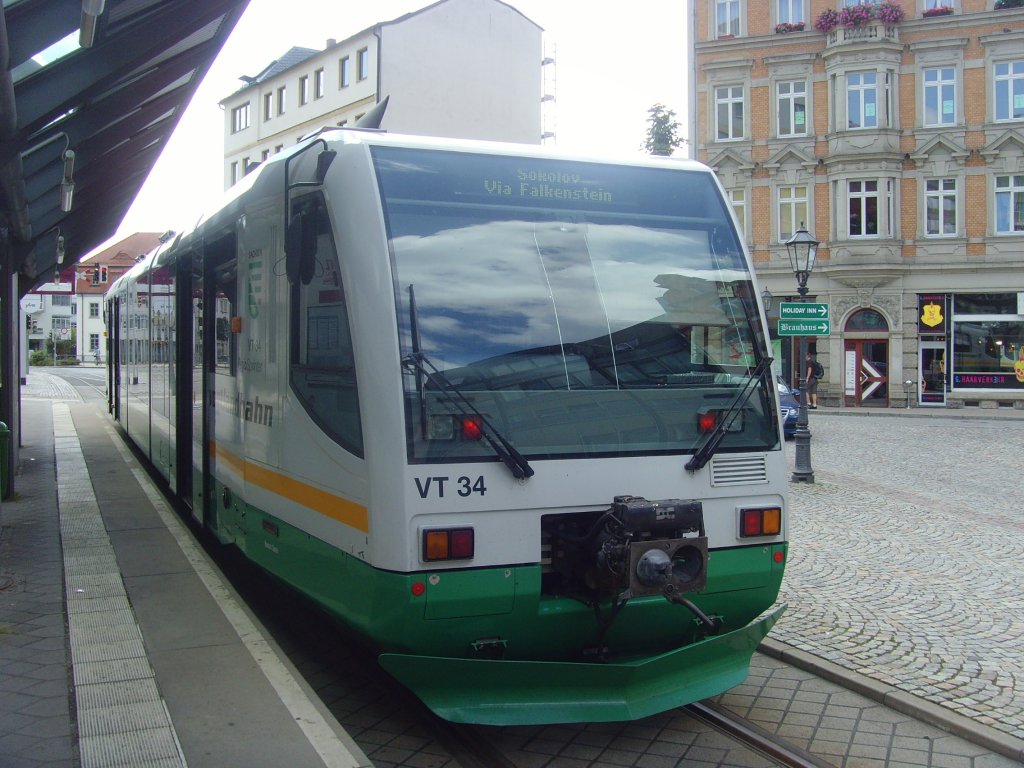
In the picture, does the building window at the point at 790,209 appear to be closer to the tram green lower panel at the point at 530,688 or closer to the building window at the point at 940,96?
the building window at the point at 940,96

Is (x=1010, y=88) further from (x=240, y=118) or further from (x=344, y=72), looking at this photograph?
(x=240, y=118)

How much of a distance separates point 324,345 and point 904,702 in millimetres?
3581

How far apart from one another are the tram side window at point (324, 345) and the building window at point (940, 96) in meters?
34.7

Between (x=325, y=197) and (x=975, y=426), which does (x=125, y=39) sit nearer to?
(x=325, y=197)

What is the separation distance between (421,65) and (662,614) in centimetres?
4650

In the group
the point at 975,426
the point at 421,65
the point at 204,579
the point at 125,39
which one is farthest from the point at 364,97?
the point at 204,579

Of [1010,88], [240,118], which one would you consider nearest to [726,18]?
[1010,88]

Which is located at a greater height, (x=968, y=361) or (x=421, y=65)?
(x=421, y=65)

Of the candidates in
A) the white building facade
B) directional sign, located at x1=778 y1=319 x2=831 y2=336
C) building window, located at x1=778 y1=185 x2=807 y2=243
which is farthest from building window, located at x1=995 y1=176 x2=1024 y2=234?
directional sign, located at x1=778 y1=319 x2=831 y2=336

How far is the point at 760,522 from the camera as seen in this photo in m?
5.16

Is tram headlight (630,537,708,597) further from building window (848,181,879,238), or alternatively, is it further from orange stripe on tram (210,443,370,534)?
building window (848,181,879,238)

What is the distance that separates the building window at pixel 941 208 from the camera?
3475 centimetres

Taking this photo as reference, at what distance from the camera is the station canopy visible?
7277mm

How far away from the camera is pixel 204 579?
717cm
